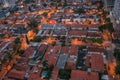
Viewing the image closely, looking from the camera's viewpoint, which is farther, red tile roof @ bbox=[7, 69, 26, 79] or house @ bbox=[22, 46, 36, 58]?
house @ bbox=[22, 46, 36, 58]

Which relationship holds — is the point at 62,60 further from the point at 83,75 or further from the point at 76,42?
the point at 76,42

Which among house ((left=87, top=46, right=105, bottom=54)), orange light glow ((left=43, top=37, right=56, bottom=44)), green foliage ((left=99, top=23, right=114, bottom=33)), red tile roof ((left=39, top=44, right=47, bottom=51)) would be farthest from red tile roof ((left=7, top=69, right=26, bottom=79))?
green foliage ((left=99, top=23, right=114, bottom=33))

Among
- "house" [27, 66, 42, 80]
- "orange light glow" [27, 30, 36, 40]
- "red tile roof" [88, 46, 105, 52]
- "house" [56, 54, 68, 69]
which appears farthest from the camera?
"orange light glow" [27, 30, 36, 40]

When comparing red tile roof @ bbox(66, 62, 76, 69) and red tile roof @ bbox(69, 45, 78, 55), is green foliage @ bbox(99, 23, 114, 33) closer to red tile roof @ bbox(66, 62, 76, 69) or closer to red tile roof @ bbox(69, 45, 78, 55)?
red tile roof @ bbox(69, 45, 78, 55)

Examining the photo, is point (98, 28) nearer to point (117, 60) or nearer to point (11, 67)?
point (117, 60)

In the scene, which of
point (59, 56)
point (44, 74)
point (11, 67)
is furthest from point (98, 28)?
point (11, 67)

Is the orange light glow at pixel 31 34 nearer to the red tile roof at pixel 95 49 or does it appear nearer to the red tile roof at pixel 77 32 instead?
the red tile roof at pixel 77 32

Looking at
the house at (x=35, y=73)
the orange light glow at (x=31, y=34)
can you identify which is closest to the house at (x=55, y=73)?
the house at (x=35, y=73)

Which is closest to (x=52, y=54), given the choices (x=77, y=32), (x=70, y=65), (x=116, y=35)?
(x=70, y=65)
